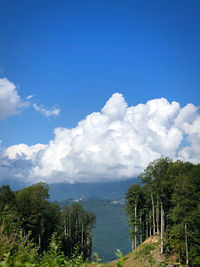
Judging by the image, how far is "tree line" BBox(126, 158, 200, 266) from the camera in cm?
2934

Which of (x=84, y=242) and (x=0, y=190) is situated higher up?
(x=0, y=190)

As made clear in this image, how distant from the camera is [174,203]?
105ft

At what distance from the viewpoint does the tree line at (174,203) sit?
96.3 feet

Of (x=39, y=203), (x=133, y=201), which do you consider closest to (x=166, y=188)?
(x=133, y=201)

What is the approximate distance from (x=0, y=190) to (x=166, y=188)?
106 ft

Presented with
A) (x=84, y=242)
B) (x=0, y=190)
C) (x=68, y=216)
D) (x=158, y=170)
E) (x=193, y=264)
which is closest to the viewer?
(x=193, y=264)

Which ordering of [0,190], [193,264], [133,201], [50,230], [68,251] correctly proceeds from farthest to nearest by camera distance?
[68,251], [50,230], [133,201], [0,190], [193,264]

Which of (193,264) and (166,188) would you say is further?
(166,188)

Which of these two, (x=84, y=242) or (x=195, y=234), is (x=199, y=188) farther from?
(x=84, y=242)

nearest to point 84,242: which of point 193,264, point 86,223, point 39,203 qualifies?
point 86,223

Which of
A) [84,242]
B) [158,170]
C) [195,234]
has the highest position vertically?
[158,170]

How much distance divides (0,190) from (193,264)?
36074mm

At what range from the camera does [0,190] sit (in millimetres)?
43688

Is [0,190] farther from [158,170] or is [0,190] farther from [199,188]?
[199,188]
